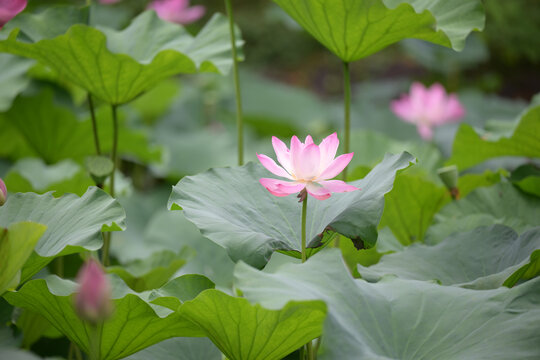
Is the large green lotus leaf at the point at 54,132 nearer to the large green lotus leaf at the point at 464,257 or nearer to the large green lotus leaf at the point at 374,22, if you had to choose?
the large green lotus leaf at the point at 374,22

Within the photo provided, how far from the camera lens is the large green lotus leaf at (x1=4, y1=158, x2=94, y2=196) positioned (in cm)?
120

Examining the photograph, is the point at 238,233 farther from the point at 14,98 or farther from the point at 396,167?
the point at 14,98

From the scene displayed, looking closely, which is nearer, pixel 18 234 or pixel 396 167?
pixel 18 234

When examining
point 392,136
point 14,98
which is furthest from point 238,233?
point 392,136

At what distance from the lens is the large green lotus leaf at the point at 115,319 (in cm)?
73

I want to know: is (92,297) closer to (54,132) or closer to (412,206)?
(412,206)

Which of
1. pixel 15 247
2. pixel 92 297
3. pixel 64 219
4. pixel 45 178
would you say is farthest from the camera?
pixel 45 178

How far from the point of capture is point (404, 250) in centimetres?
94

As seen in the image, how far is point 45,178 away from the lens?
4.51ft

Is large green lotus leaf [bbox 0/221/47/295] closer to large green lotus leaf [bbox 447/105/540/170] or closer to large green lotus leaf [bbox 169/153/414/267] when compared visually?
large green lotus leaf [bbox 169/153/414/267]

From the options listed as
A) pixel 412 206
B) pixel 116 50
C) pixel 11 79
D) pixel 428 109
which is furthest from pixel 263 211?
pixel 428 109

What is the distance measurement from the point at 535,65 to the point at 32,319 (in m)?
3.58

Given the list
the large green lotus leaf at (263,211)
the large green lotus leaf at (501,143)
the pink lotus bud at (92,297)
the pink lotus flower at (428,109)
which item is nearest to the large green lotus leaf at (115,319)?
the large green lotus leaf at (263,211)

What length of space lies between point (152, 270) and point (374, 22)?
0.57 meters
